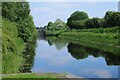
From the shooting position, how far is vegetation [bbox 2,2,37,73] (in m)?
25.5

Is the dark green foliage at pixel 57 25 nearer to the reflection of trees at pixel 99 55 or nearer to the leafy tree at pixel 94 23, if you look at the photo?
the leafy tree at pixel 94 23

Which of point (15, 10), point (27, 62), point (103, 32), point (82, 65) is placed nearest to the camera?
point (27, 62)

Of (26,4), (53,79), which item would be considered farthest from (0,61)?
(26,4)

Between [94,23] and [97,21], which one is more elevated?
[97,21]

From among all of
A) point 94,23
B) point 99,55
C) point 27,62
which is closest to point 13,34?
point 27,62

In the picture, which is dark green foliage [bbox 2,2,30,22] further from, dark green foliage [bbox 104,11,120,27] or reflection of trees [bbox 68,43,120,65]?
dark green foliage [bbox 104,11,120,27]

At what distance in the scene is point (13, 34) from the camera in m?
34.2

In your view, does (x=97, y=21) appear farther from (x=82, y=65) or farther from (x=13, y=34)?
(x=13, y=34)

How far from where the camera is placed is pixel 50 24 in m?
179

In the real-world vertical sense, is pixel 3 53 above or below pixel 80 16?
below

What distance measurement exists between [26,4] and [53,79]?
32.8 m

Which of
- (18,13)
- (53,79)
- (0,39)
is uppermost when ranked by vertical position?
(18,13)

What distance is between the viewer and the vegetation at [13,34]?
1005 inches

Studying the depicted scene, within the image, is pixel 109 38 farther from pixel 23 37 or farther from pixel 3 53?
pixel 3 53
